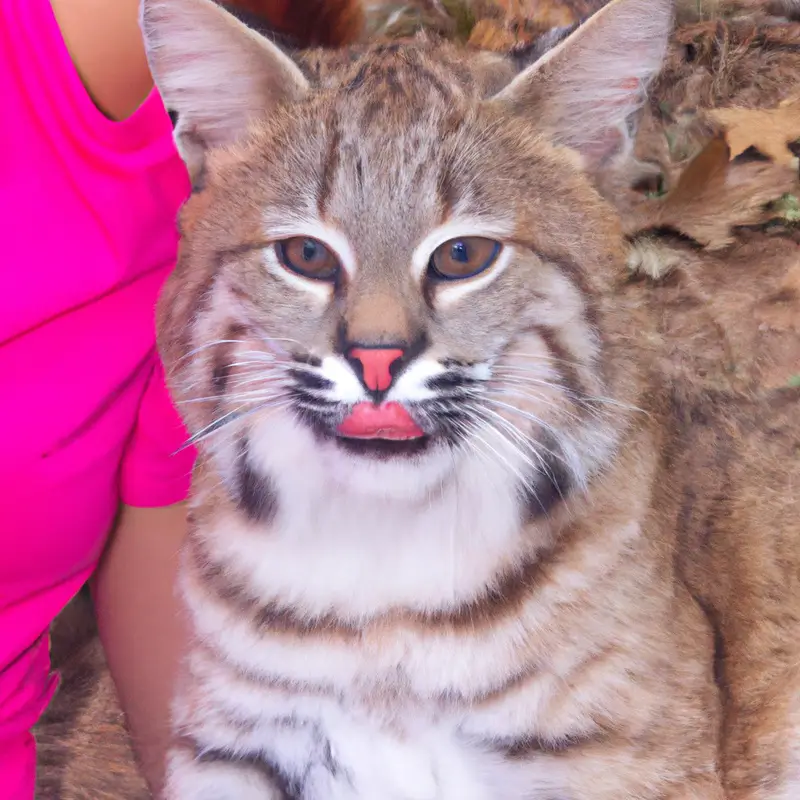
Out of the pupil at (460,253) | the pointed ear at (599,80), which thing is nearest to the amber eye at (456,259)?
the pupil at (460,253)

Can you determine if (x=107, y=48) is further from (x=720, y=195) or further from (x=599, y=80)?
(x=720, y=195)

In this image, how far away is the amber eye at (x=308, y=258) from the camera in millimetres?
565

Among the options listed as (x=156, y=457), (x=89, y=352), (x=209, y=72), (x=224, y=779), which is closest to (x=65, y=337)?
(x=89, y=352)

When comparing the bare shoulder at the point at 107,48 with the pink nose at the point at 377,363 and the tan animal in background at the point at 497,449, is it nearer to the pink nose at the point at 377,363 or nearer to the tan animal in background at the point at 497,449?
the tan animal in background at the point at 497,449

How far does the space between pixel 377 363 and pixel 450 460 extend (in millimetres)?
119

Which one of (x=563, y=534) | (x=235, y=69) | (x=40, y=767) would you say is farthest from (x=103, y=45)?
(x=40, y=767)

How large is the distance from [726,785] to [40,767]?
29.3 inches

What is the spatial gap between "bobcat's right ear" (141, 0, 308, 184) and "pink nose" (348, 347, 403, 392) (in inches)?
8.0

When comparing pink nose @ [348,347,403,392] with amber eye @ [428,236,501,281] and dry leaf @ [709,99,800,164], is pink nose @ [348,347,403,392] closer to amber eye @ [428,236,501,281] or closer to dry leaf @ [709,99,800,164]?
amber eye @ [428,236,501,281]

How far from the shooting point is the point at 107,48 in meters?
0.68

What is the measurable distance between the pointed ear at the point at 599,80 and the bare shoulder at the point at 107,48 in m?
0.33

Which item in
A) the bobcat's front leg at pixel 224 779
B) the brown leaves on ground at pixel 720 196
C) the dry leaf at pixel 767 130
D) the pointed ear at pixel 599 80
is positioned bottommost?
the bobcat's front leg at pixel 224 779

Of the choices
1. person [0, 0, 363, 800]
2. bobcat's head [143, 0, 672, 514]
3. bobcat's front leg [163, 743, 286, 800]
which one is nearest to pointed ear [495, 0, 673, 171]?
bobcat's head [143, 0, 672, 514]

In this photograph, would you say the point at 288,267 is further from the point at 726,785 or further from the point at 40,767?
the point at 40,767
